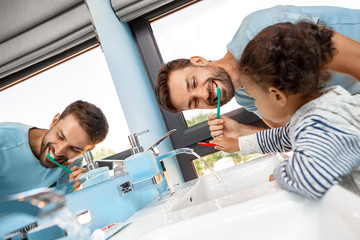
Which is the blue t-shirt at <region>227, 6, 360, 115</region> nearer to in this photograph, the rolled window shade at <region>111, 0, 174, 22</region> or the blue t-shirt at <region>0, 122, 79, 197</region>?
the rolled window shade at <region>111, 0, 174, 22</region>

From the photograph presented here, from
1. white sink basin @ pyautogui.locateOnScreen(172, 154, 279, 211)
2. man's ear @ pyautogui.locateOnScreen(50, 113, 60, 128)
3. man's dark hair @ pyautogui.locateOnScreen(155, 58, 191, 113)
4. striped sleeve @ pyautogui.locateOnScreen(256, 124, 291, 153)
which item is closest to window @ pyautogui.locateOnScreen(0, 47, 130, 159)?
man's ear @ pyautogui.locateOnScreen(50, 113, 60, 128)

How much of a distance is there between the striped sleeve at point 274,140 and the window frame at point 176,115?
64cm

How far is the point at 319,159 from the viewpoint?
1.82 ft

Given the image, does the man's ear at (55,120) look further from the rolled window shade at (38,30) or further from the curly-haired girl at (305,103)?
the curly-haired girl at (305,103)

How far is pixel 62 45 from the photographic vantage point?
3.27 ft

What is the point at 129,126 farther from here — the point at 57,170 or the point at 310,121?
the point at 310,121

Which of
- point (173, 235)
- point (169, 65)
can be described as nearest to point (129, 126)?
point (169, 65)

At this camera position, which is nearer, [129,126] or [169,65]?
[129,126]

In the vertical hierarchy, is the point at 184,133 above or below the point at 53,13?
below

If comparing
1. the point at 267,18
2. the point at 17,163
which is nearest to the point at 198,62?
the point at 267,18

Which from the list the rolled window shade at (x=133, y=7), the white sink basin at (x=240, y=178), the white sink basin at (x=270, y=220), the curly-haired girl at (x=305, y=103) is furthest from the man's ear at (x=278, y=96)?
the rolled window shade at (x=133, y=7)

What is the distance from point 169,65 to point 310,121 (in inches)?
39.3

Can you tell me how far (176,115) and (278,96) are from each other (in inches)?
41.7

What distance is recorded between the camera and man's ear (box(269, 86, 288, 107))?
2.56ft
